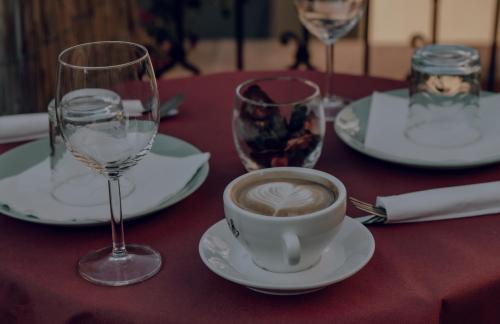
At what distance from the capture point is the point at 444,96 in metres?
1.22

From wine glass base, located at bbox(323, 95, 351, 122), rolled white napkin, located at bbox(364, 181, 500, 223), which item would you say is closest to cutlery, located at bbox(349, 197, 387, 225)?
rolled white napkin, located at bbox(364, 181, 500, 223)

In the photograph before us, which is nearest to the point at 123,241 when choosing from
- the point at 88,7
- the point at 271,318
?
the point at 271,318

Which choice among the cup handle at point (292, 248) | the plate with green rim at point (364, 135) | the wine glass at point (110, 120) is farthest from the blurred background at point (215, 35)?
the cup handle at point (292, 248)

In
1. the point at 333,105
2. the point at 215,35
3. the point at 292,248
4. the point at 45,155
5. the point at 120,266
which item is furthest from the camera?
the point at 215,35

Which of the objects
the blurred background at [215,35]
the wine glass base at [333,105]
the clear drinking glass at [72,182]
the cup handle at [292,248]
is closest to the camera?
the cup handle at [292,248]

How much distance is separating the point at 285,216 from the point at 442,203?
252 mm

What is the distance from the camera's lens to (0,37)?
2.28 m

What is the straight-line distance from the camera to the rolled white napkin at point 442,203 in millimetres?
960

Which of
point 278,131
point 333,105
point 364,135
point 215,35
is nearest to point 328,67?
point 333,105

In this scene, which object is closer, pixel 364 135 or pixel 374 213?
pixel 374 213

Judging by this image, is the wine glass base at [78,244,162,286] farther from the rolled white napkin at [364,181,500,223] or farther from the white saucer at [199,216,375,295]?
the rolled white napkin at [364,181,500,223]

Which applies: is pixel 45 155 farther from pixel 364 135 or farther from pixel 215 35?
pixel 215 35

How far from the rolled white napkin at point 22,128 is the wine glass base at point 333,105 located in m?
0.44

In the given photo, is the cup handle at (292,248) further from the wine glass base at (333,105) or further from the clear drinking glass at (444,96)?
the wine glass base at (333,105)
